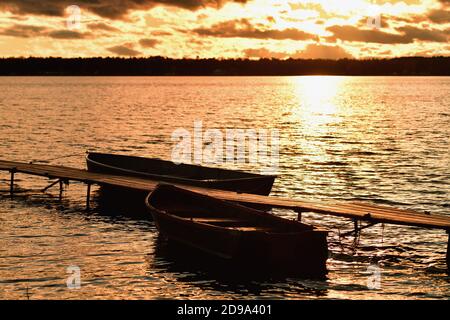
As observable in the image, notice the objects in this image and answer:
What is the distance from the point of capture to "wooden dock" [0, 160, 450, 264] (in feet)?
74.4

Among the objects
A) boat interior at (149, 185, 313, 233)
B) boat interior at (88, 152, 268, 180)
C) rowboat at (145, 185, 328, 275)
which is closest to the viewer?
rowboat at (145, 185, 328, 275)

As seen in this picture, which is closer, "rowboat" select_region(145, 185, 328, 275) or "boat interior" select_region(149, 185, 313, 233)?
"rowboat" select_region(145, 185, 328, 275)

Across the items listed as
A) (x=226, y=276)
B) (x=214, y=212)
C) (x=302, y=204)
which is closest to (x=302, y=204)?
(x=302, y=204)

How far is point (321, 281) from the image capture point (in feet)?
66.7

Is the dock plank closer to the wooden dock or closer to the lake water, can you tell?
the wooden dock

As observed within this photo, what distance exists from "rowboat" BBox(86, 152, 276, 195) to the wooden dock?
610 mm

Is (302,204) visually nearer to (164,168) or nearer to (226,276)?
(226,276)

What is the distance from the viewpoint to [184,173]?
34062mm

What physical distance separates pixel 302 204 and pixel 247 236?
5.91 meters

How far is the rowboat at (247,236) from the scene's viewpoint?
19984 millimetres

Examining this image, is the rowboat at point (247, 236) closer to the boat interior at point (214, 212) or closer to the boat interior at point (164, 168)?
the boat interior at point (214, 212)

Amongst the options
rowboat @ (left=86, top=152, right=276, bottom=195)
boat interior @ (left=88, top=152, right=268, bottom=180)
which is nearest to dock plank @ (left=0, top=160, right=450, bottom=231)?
rowboat @ (left=86, top=152, right=276, bottom=195)
